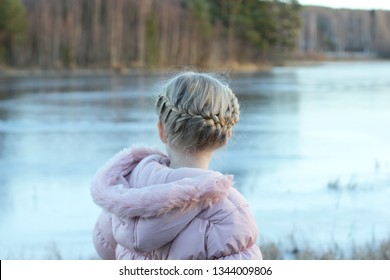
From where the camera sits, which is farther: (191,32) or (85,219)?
(191,32)

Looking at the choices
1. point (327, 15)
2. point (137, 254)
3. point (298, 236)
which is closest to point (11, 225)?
point (298, 236)

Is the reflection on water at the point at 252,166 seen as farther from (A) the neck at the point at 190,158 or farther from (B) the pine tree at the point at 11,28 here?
(B) the pine tree at the point at 11,28

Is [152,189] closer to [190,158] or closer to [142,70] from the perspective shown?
[190,158]

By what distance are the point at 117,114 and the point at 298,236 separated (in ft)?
28.0

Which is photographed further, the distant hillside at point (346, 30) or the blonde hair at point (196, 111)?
the distant hillside at point (346, 30)

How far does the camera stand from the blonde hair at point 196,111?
189 cm

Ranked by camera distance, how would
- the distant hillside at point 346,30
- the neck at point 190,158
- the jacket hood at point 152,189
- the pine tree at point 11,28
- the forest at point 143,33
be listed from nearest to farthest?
the jacket hood at point 152,189 → the neck at point 190,158 → the distant hillside at point 346,30 → the pine tree at point 11,28 → the forest at point 143,33

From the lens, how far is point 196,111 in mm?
1883

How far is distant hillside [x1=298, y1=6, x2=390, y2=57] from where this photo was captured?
33656 mm

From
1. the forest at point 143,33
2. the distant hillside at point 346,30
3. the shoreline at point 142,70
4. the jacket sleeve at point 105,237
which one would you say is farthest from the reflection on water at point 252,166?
the forest at point 143,33

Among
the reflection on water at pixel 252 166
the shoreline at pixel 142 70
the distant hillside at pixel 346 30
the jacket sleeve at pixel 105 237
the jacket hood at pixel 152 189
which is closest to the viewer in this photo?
the jacket hood at pixel 152 189

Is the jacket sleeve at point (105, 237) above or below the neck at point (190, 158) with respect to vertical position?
below

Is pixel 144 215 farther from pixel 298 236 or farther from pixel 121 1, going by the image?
pixel 121 1

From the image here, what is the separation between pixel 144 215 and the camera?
188cm
